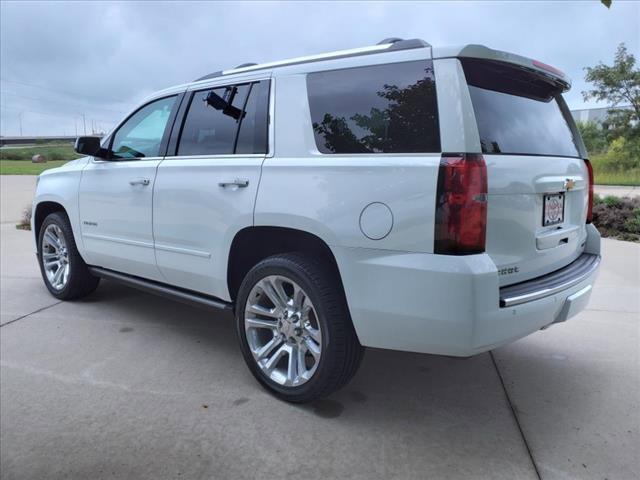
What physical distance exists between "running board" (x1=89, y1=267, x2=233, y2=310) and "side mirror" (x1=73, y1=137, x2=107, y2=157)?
3.38 feet

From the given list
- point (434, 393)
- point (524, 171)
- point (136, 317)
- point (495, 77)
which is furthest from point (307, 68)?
point (136, 317)

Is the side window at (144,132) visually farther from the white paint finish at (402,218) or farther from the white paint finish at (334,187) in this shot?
the white paint finish at (334,187)

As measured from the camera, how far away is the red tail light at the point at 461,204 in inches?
89.5

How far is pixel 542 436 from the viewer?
8.74 ft

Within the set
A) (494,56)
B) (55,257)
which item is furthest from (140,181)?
(494,56)

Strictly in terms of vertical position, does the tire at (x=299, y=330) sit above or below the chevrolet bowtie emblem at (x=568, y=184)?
below

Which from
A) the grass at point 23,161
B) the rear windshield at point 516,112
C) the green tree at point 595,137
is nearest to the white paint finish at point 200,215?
the rear windshield at point 516,112

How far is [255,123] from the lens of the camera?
127 inches

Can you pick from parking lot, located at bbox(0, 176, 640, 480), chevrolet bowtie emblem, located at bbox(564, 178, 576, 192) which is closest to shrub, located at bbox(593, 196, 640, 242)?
parking lot, located at bbox(0, 176, 640, 480)

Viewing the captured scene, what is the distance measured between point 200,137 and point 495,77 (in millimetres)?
2020

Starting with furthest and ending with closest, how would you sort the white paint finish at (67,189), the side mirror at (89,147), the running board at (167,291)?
the white paint finish at (67,189), the side mirror at (89,147), the running board at (167,291)

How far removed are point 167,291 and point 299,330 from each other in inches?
52.5

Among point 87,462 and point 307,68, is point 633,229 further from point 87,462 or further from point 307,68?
point 87,462

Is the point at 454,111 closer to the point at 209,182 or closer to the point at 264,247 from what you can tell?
the point at 264,247
